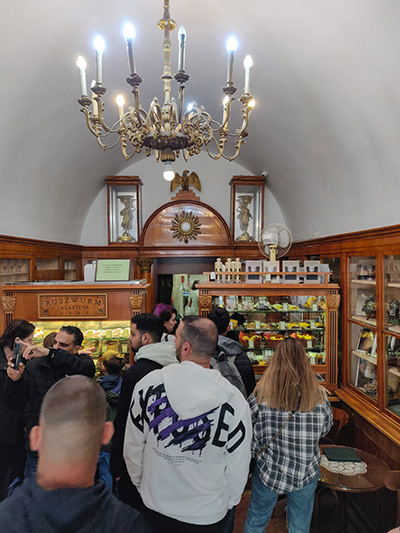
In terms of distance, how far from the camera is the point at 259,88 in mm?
4824

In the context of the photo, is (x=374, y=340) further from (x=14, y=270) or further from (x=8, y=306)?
(x=14, y=270)

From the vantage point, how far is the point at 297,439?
2270 millimetres

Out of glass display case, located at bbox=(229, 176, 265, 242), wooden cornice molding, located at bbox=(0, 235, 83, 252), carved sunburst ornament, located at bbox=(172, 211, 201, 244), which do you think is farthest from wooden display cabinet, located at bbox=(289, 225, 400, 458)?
wooden cornice molding, located at bbox=(0, 235, 83, 252)

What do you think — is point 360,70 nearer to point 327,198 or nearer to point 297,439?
point 327,198

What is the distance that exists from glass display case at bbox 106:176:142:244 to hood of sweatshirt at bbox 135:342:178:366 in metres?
6.14

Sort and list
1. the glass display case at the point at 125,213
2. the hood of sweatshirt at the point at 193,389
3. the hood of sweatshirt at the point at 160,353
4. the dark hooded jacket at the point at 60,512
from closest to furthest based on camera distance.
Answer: the dark hooded jacket at the point at 60,512 < the hood of sweatshirt at the point at 193,389 < the hood of sweatshirt at the point at 160,353 < the glass display case at the point at 125,213

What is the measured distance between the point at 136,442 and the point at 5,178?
414 cm

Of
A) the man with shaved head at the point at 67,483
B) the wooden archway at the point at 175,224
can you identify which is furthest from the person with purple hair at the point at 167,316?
the wooden archway at the point at 175,224

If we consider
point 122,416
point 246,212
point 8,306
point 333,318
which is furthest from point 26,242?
point 246,212

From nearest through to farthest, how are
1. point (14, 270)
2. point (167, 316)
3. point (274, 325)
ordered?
point (167, 316) < point (274, 325) < point (14, 270)

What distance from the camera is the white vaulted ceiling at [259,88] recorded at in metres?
3.21

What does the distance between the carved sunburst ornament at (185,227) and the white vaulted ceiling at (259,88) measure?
2347 millimetres

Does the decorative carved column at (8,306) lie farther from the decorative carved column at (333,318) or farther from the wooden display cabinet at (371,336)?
the wooden display cabinet at (371,336)

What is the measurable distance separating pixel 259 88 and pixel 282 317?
2.96 metres
